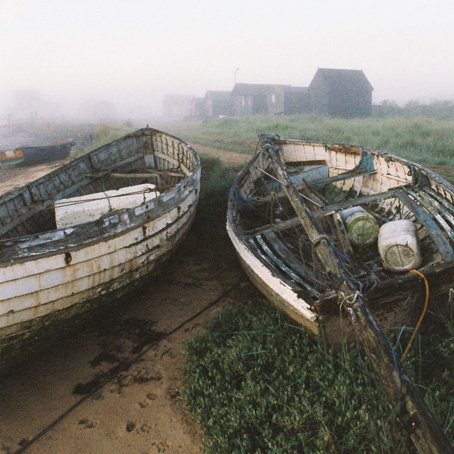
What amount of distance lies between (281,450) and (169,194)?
10.6ft

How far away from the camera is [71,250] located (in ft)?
11.0

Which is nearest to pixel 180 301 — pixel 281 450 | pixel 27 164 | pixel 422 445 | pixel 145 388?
pixel 145 388

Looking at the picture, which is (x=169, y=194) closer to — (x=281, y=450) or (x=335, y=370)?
(x=335, y=370)

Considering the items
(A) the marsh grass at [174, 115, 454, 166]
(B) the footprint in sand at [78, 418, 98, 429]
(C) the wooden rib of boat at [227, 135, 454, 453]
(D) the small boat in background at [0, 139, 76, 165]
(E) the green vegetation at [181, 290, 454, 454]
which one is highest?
(A) the marsh grass at [174, 115, 454, 166]

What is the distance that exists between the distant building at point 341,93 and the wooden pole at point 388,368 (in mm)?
29713

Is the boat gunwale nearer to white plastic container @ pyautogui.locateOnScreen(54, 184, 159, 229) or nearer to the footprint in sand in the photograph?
white plastic container @ pyautogui.locateOnScreen(54, 184, 159, 229)

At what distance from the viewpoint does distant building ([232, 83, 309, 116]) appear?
105ft

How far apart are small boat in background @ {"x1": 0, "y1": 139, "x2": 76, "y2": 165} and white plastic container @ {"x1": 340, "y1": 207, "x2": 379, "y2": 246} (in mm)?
16003

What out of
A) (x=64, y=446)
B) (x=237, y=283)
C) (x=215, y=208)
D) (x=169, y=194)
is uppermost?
(x=169, y=194)

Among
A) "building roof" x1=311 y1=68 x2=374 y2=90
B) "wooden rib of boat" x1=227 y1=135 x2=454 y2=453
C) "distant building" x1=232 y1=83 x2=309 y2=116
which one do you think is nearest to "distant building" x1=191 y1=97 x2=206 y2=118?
"distant building" x1=232 y1=83 x2=309 y2=116

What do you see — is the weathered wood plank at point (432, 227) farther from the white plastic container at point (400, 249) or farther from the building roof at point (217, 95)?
the building roof at point (217, 95)

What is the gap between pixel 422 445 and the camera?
187 cm

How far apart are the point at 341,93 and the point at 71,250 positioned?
31517 millimetres

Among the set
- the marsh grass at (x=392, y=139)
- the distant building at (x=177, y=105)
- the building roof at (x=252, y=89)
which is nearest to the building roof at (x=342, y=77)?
the building roof at (x=252, y=89)
